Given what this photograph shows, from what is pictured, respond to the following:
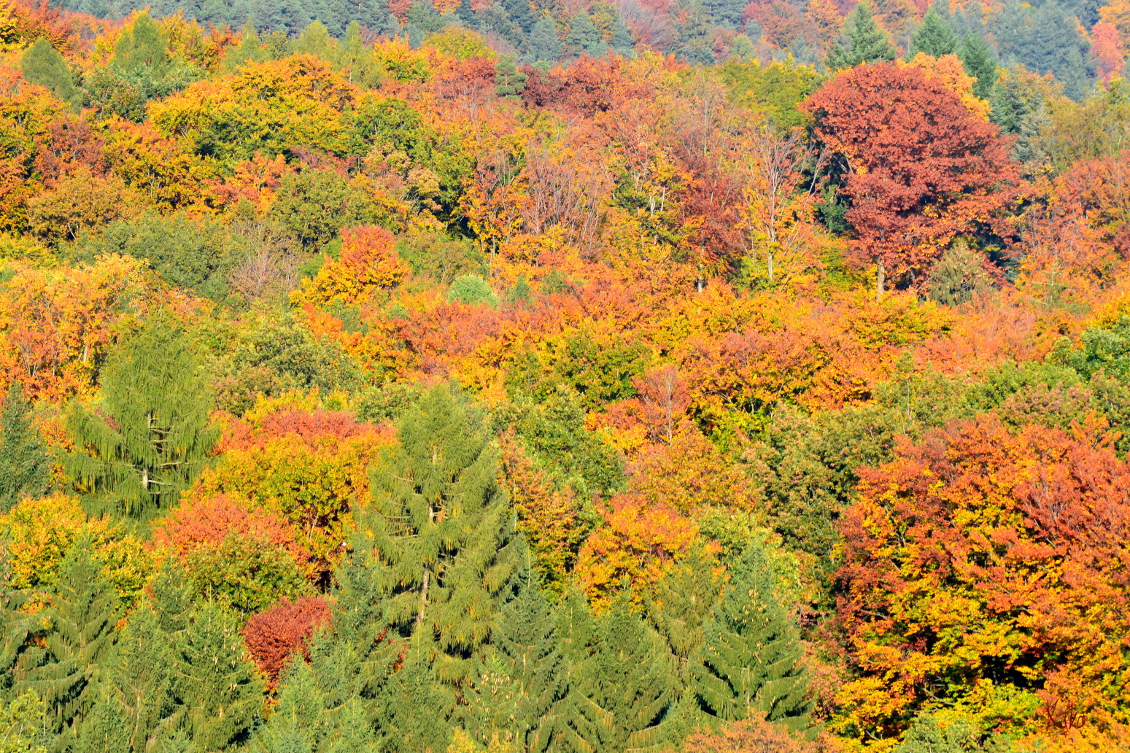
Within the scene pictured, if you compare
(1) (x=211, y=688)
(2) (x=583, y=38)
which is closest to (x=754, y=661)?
(1) (x=211, y=688)

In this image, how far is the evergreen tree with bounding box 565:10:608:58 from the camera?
165250 millimetres

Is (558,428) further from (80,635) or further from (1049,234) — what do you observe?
(1049,234)

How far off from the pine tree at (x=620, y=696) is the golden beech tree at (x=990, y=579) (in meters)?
5.84

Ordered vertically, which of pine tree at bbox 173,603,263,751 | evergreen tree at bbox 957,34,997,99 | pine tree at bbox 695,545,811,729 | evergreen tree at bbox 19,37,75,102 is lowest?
evergreen tree at bbox 19,37,75,102

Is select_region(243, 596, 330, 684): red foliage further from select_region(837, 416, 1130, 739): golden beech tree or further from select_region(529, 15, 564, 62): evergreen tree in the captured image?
select_region(529, 15, 564, 62): evergreen tree

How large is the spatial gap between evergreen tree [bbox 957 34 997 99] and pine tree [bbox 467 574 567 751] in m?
73.2

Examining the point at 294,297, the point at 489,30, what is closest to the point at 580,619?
the point at 294,297

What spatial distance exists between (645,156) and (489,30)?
90083 millimetres

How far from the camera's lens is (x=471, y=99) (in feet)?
326

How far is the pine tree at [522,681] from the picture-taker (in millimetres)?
38219

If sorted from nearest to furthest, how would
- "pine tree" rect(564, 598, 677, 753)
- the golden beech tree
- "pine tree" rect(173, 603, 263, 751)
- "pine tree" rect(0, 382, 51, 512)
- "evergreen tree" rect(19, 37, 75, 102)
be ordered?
1. the golden beech tree
2. "pine tree" rect(173, 603, 263, 751)
3. "pine tree" rect(564, 598, 677, 753)
4. "pine tree" rect(0, 382, 51, 512)
5. "evergreen tree" rect(19, 37, 75, 102)

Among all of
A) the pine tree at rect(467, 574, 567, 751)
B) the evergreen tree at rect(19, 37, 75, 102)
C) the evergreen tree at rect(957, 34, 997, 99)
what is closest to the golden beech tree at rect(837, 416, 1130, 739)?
the pine tree at rect(467, 574, 567, 751)

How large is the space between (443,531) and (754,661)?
41.9ft

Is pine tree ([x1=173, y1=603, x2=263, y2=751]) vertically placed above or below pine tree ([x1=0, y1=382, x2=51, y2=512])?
above
